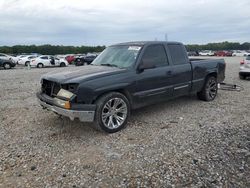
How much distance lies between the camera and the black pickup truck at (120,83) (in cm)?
438

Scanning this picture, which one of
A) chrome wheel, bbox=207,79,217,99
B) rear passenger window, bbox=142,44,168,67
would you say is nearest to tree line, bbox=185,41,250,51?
chrome wheel, bbox=207,79,217,99

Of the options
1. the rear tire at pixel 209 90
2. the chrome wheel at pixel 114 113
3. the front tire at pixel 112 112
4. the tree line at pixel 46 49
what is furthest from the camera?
the tree line at pixel 46 49

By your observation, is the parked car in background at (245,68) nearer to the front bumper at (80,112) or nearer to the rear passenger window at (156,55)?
the rear passenger window at (156,55)

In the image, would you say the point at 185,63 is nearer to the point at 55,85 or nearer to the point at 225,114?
the point at 225,114

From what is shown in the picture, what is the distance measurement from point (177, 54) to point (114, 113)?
8.17 feet

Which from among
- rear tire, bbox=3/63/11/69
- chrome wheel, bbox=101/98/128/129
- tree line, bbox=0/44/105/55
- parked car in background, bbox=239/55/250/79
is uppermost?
tree line, bbox=0/44/105/55

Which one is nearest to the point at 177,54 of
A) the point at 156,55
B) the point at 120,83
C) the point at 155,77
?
the point at 156,55

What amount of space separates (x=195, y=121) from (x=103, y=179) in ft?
9.55

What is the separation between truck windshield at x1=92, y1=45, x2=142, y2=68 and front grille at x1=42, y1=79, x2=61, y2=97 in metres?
1.37

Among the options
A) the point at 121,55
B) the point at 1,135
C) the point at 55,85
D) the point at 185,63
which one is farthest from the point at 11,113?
the point at 185,63

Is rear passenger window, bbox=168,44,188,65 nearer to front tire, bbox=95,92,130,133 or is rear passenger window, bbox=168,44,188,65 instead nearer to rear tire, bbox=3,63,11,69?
front tire, bbox=95,92,130,133

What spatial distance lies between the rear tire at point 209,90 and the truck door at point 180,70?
3.02 feet

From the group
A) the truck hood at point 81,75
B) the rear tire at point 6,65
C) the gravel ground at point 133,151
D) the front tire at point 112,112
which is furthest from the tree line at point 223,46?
the front tire at point 112,112

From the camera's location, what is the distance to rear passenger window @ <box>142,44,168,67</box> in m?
5.43
